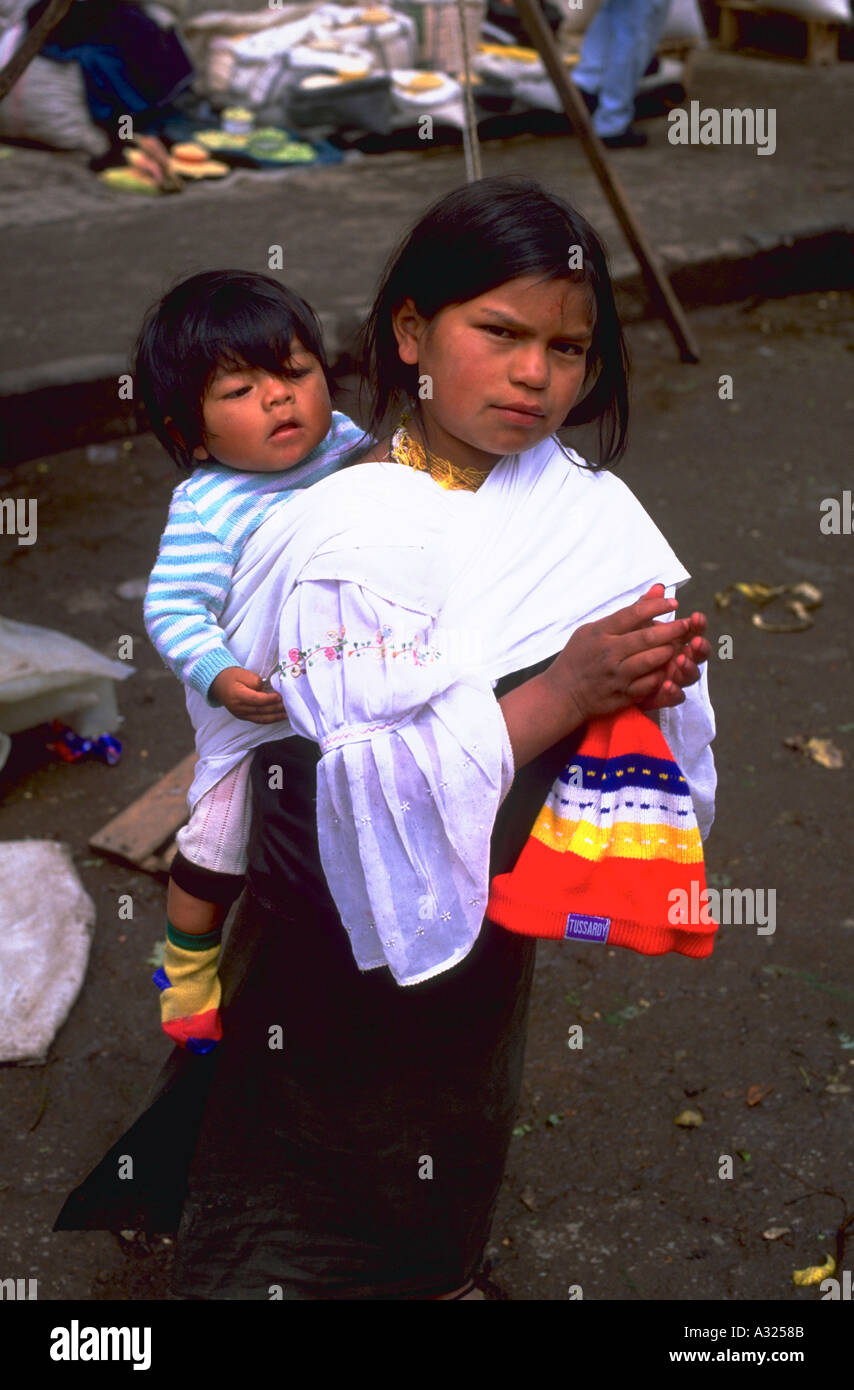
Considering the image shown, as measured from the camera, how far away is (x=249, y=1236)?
192 cm

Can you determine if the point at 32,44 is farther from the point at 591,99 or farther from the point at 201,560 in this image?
the point at 591,99

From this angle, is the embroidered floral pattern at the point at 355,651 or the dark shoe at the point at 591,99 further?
the dark shoe at the point at 591,99

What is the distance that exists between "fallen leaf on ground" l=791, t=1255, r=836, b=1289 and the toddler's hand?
1.36 meters

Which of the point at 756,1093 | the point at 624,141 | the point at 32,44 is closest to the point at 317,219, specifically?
the point at 624,141

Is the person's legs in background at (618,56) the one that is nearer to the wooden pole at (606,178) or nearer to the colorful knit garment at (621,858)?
the wooden pole at (606,178)

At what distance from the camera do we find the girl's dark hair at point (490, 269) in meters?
1.43

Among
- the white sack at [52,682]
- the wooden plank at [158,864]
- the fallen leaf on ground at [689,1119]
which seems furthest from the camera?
the white sack at [52,682]

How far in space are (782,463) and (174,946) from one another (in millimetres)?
3920

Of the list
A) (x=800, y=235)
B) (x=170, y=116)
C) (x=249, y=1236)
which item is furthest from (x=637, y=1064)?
(x=170, y=116)

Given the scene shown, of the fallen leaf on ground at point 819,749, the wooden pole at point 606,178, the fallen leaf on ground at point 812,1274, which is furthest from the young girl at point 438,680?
the wooden pole at point 606,178

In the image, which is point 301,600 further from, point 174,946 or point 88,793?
point 88,793

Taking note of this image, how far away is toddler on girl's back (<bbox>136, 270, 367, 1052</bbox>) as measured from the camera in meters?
1.58

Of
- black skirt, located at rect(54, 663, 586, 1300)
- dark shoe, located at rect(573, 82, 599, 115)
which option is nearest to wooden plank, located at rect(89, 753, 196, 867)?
black skirt, located at rect(54, 663, 586, 1300)

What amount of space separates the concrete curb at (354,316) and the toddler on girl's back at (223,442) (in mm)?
3310
